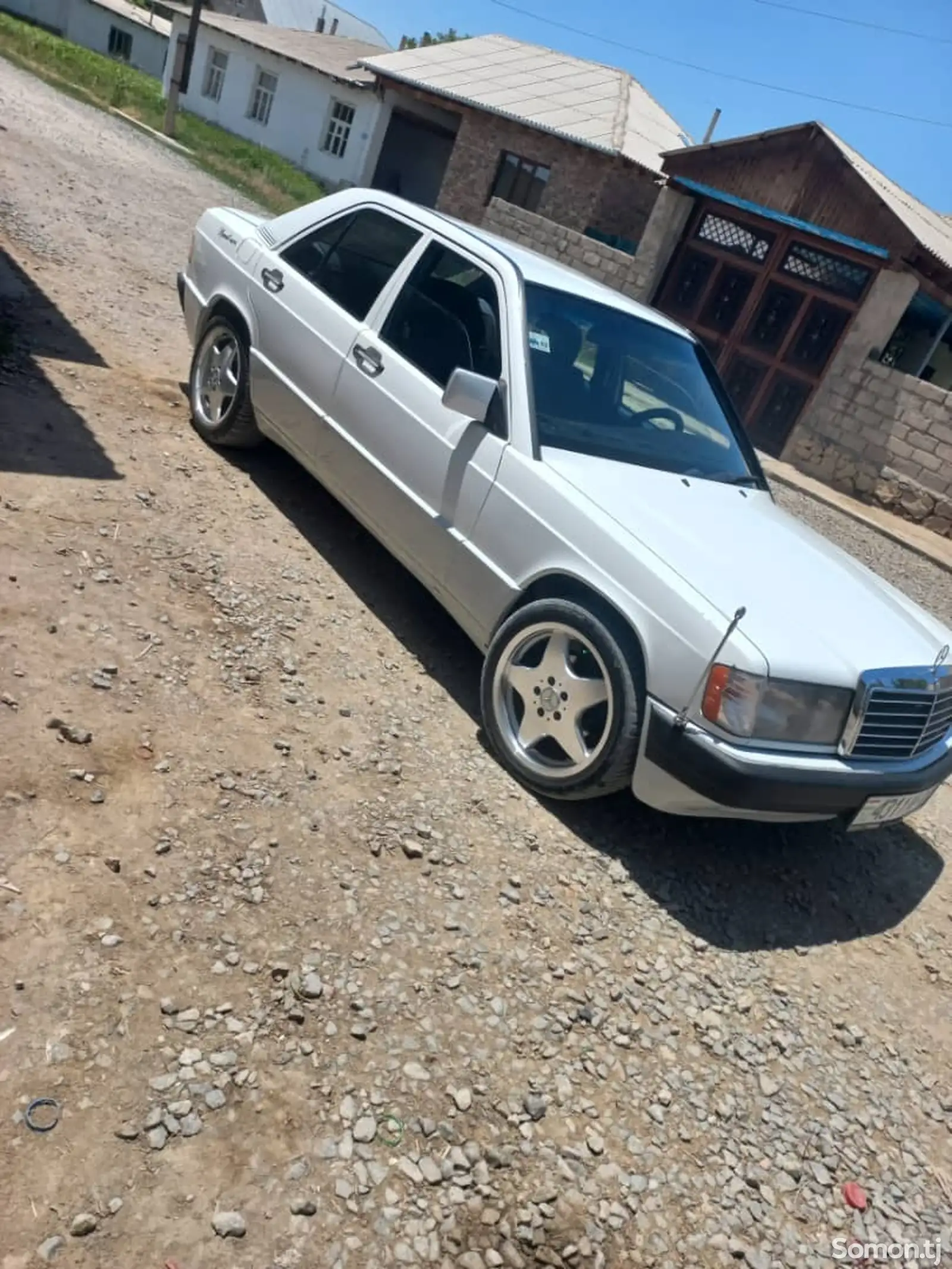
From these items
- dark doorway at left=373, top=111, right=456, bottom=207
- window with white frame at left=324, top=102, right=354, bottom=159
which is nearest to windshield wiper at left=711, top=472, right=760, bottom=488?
dark doorway at left=373, top=111, right=456, bottom=207

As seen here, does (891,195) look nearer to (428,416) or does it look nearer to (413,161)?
(428,416)

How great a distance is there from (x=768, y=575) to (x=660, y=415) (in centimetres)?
127

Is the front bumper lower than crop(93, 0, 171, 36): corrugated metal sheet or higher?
lower

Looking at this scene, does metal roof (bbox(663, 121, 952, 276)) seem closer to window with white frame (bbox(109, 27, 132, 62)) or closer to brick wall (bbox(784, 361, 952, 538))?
brick wall (bbox(784, 361, 952, 538))

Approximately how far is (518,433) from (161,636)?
1697mm

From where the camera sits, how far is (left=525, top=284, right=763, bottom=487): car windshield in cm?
397

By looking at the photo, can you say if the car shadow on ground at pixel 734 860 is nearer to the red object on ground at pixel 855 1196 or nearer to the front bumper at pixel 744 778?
the front bumper at pixel 744 778

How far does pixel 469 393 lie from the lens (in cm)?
365

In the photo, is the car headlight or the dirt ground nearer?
the dirt ground

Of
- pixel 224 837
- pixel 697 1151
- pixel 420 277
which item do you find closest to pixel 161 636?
pixel 224 837

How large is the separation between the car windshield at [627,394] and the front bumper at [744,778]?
4.60ft

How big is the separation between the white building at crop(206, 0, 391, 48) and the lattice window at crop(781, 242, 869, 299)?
26.0 meters

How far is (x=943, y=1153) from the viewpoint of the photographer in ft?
9.07

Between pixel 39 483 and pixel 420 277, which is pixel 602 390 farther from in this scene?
pixel 39 483
